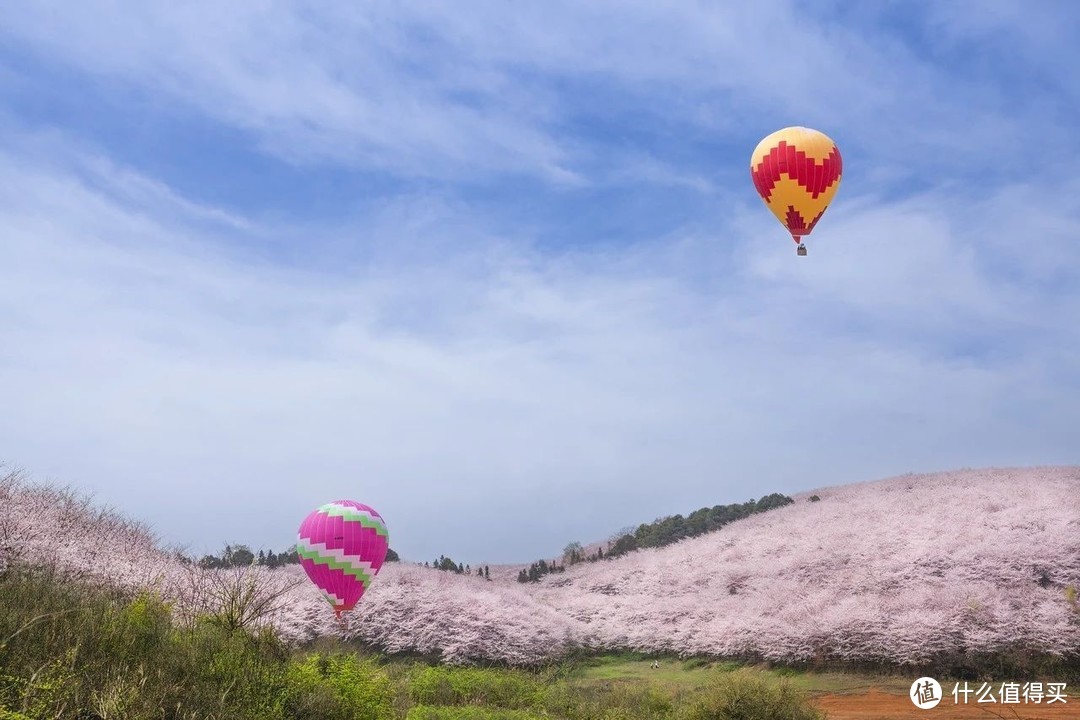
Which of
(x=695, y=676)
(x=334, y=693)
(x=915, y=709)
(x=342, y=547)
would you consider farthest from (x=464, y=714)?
(x=695, y=676)

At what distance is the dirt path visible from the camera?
757 inches

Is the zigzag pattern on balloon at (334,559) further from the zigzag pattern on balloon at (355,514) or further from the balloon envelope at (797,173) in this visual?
the balloon envelope at (797,173)

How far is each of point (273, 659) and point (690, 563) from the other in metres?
29.3

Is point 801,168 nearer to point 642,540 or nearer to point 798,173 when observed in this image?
point 798,173

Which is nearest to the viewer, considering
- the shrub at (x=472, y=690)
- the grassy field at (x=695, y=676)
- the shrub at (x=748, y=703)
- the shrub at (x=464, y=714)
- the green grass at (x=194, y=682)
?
the green grass at (x=194, y=682)

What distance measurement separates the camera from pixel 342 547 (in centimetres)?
2402

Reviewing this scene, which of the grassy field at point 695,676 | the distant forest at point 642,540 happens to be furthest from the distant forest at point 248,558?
the grassy field at point 695,676

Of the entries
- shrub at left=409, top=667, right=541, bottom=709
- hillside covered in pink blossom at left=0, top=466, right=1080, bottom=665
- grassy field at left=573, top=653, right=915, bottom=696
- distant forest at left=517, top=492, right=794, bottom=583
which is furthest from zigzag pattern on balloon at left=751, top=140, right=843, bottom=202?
distant forest at left=517, top=492, right=794, bottom=583

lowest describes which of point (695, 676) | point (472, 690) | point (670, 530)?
point (472, 690)

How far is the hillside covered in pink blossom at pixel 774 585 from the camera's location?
24.6m

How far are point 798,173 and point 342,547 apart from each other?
17771 millimetres

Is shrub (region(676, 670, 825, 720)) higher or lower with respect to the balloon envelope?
lower

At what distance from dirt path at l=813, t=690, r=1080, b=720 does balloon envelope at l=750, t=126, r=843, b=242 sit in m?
13.7

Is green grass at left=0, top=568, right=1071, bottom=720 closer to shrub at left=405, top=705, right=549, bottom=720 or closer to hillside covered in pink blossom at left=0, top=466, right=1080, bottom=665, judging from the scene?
shrub at left=405, top=705, right=549, bottom=720
